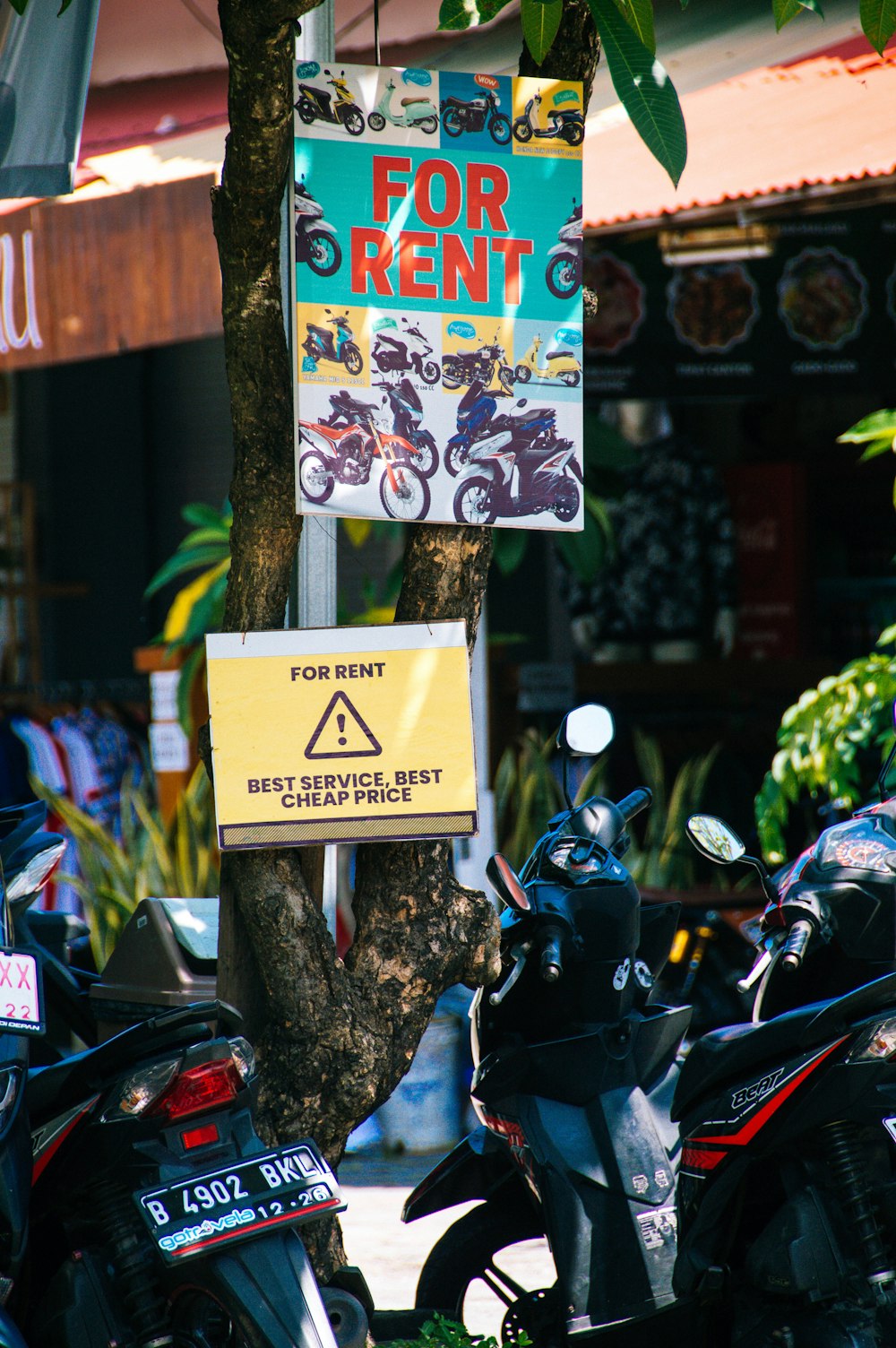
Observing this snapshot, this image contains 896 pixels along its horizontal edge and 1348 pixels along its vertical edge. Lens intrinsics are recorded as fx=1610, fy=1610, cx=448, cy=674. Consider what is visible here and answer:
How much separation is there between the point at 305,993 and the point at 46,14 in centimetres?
267

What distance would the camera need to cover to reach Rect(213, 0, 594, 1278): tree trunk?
2576 millimetres

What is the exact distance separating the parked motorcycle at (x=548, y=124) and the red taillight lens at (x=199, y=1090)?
5.18 feet

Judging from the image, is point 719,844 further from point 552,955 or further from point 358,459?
point 358,459

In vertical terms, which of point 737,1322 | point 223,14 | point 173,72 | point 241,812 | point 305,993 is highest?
point 173,72

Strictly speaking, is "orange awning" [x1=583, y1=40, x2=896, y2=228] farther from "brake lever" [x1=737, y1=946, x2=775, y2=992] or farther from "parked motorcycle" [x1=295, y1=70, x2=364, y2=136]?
"brake lever" [x1=737, y1=946, x2=775, y2=992]

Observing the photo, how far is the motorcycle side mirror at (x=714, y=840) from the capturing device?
112 inches

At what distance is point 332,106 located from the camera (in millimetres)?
2586

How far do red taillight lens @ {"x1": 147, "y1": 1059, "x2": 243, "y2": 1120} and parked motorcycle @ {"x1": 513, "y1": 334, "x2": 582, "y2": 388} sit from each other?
1.21m

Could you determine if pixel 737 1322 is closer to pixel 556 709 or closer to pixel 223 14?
pixel 223 14

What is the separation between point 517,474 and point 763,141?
317 centimetres

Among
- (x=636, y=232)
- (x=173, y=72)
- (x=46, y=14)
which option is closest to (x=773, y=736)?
(x=636, y=232)

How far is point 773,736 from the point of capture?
24.8ft

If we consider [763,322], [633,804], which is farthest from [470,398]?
[763,322]

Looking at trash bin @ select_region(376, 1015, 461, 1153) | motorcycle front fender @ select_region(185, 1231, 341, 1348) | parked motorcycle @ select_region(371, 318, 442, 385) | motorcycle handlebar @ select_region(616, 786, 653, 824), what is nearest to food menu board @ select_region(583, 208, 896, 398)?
trash bin @ select_region(376, 1015, 461, 1153)
